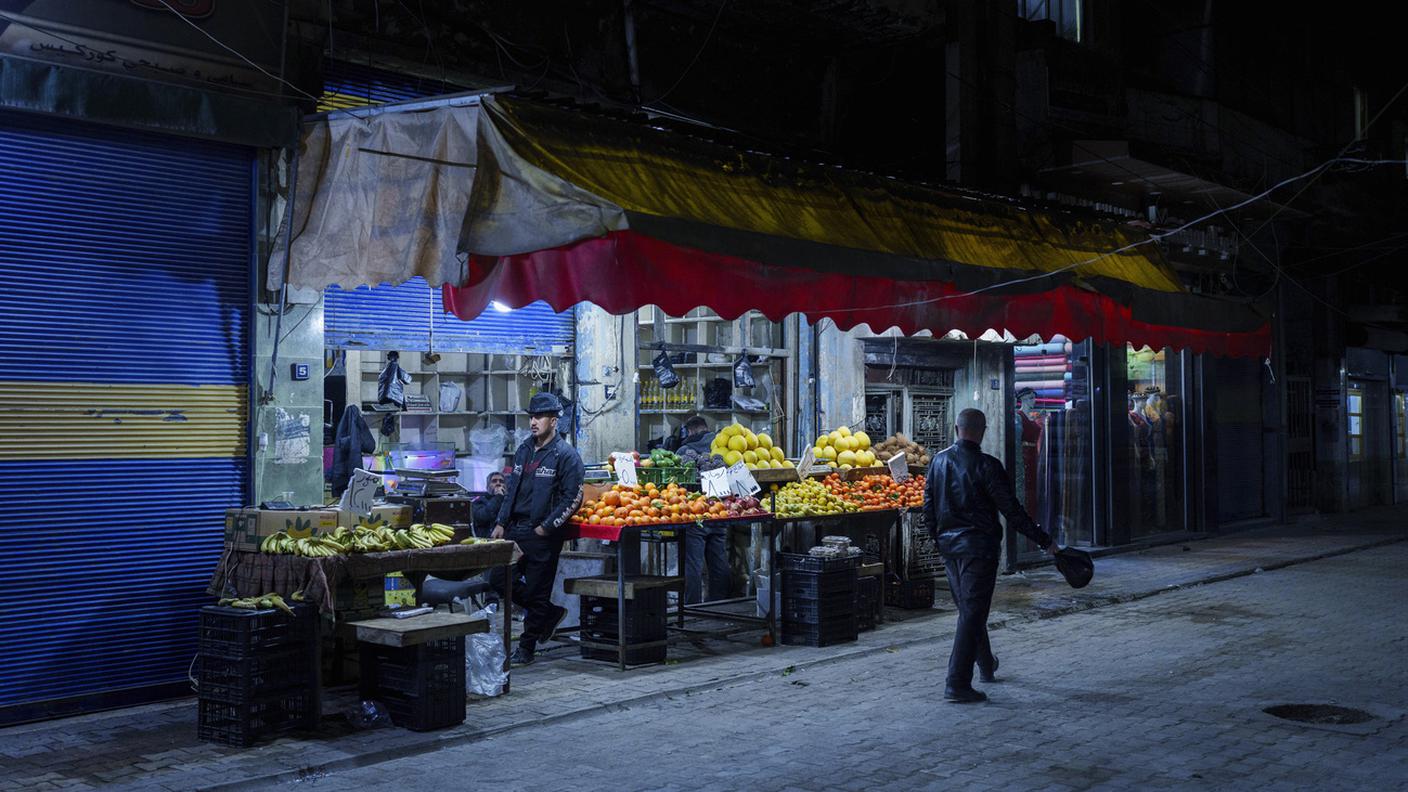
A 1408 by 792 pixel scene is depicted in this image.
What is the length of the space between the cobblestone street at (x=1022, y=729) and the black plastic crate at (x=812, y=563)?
95 cm

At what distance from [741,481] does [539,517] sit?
85.7 inches

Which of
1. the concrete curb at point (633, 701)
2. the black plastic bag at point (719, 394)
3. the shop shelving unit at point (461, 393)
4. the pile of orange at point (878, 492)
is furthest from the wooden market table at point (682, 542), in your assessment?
the shop shelving unit at point (461, 393)

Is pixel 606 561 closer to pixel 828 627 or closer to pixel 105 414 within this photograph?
pixel 828 627

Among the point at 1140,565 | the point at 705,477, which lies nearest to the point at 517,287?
the point at 705,477

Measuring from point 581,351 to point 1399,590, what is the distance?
10498mm

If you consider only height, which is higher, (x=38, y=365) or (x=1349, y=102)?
(x=1349, y=102)

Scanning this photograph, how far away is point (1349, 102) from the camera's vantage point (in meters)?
29.0

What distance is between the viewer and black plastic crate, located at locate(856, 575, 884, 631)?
12.2 m

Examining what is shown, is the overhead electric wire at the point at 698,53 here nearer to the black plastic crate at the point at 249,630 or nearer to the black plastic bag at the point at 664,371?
the black plastic bag at the point at 664,371

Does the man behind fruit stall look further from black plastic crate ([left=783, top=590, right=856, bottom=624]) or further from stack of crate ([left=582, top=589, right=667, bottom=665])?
stack of crate ([left=582, top=589, right=667, bottom=665])

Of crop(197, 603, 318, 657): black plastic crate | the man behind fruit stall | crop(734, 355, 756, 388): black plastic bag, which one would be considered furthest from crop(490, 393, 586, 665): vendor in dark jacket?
crop(734, 355, 756, 388): black plastic bag

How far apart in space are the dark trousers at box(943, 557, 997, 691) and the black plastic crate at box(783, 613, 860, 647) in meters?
2.25

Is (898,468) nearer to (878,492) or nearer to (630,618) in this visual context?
(878,492)

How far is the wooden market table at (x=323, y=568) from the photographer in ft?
27.2
